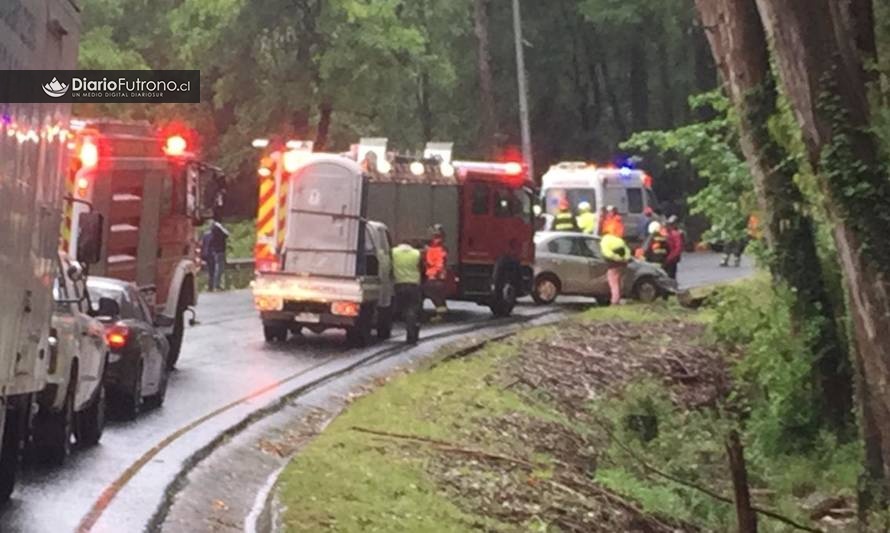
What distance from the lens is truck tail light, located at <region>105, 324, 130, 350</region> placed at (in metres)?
15.6

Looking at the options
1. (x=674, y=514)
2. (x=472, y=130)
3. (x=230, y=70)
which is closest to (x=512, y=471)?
(x=674, y=514)

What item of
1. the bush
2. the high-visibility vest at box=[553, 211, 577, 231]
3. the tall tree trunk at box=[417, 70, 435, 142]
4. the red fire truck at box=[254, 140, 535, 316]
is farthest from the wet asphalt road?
the tall tree trunk at box=[417, 70, 435, 142]

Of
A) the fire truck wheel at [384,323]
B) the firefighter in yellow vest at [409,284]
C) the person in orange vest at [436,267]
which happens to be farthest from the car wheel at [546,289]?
the firefighter in yellow vest at [409,284]

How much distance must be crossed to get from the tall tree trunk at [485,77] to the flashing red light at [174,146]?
29783mm

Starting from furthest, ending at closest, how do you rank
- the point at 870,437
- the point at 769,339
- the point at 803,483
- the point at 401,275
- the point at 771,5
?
1. the point at 401,275
2. the point at 769,339
3. the point at 803,483
4. the point at 870,437
5. the point at 771,5

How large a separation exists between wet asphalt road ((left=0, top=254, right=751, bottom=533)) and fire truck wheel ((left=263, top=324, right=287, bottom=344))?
0.70 ft

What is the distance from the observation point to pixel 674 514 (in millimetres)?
13656

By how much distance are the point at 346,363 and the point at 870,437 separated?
28.5 ft

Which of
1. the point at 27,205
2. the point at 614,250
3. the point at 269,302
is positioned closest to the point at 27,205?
the point at 27,205

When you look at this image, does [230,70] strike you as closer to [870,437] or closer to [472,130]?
[472,130]

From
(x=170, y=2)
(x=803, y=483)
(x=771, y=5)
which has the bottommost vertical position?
(x=803, y=483)

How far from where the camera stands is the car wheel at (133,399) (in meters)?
15.9

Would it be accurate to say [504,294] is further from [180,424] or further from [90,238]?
[90,238]

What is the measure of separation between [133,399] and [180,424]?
1.61 ft
